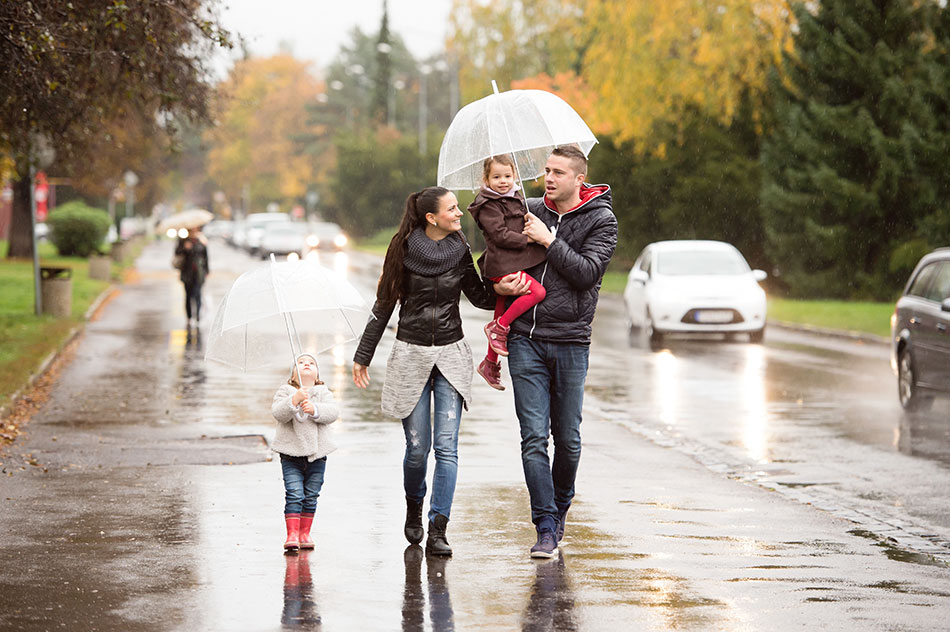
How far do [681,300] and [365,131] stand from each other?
70196 mm

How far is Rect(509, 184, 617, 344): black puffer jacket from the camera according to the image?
716cm

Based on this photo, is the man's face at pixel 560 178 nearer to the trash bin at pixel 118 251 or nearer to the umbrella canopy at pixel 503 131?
the umbrella canopy at pixel 503 131

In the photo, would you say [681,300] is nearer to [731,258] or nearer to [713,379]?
[731,258]

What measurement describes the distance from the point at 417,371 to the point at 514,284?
26.7 inches

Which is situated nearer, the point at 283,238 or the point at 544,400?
the point at 544,400

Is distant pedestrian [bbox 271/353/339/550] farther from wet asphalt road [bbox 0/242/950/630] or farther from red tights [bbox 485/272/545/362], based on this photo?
red tights [bbox 485/272/545/362]

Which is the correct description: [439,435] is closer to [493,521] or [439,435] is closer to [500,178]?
[493,521]

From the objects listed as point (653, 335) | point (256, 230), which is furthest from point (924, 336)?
point (256, 230)

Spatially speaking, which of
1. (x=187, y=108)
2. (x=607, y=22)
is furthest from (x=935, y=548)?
(x=607, y=22)

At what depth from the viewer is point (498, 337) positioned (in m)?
7.38

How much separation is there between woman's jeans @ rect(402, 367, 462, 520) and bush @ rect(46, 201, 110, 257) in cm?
4780

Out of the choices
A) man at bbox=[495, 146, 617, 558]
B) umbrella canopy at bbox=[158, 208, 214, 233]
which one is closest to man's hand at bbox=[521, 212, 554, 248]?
man at bbox=[495, 146, 617, 558]

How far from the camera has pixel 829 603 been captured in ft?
21.3

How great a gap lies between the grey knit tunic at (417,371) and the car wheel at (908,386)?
26.4ft
